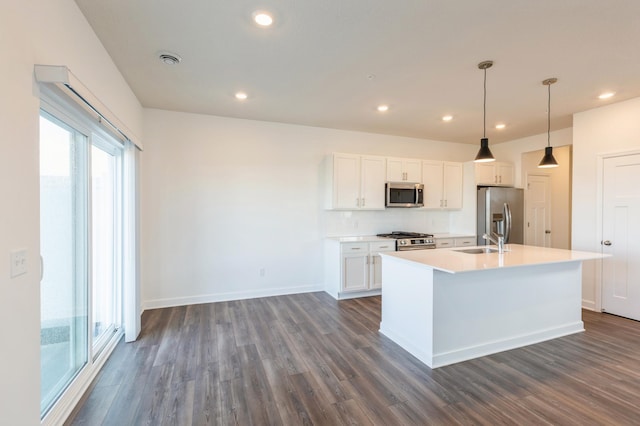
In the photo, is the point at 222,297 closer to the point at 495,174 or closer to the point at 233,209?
the point at 233,209

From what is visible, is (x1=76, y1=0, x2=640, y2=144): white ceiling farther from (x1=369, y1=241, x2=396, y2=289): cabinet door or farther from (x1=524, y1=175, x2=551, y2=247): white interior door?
(x1=369, y1=241, x2=396, y2=289): cabinet door

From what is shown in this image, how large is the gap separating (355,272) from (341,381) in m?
2.23

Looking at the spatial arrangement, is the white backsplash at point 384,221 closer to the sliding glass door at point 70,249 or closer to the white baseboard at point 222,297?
the white baseboard at point 222,297

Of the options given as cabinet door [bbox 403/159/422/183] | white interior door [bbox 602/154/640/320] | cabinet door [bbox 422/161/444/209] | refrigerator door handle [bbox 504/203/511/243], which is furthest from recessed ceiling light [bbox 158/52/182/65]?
refrigerator door handle [bbox 504/203/511/243]

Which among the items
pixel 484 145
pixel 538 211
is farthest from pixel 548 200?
pixel 484 145

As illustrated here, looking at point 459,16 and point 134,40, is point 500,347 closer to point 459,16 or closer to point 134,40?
point 459,16

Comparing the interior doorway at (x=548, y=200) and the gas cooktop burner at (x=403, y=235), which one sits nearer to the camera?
the gas cooktop burner at (x=403, y=235)

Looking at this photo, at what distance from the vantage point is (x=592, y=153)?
3957 mm

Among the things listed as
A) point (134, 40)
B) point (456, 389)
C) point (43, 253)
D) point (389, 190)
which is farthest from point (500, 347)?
point (134, 40)

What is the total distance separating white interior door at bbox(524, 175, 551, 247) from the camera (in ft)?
18.2

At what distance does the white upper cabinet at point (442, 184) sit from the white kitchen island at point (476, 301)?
6.80 feet

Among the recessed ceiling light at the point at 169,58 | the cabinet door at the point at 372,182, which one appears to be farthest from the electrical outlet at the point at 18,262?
the cabinet door at the point at 372,182

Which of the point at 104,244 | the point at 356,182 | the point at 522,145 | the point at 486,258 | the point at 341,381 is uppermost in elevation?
the point at 522,145

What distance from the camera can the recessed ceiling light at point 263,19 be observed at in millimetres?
2043
